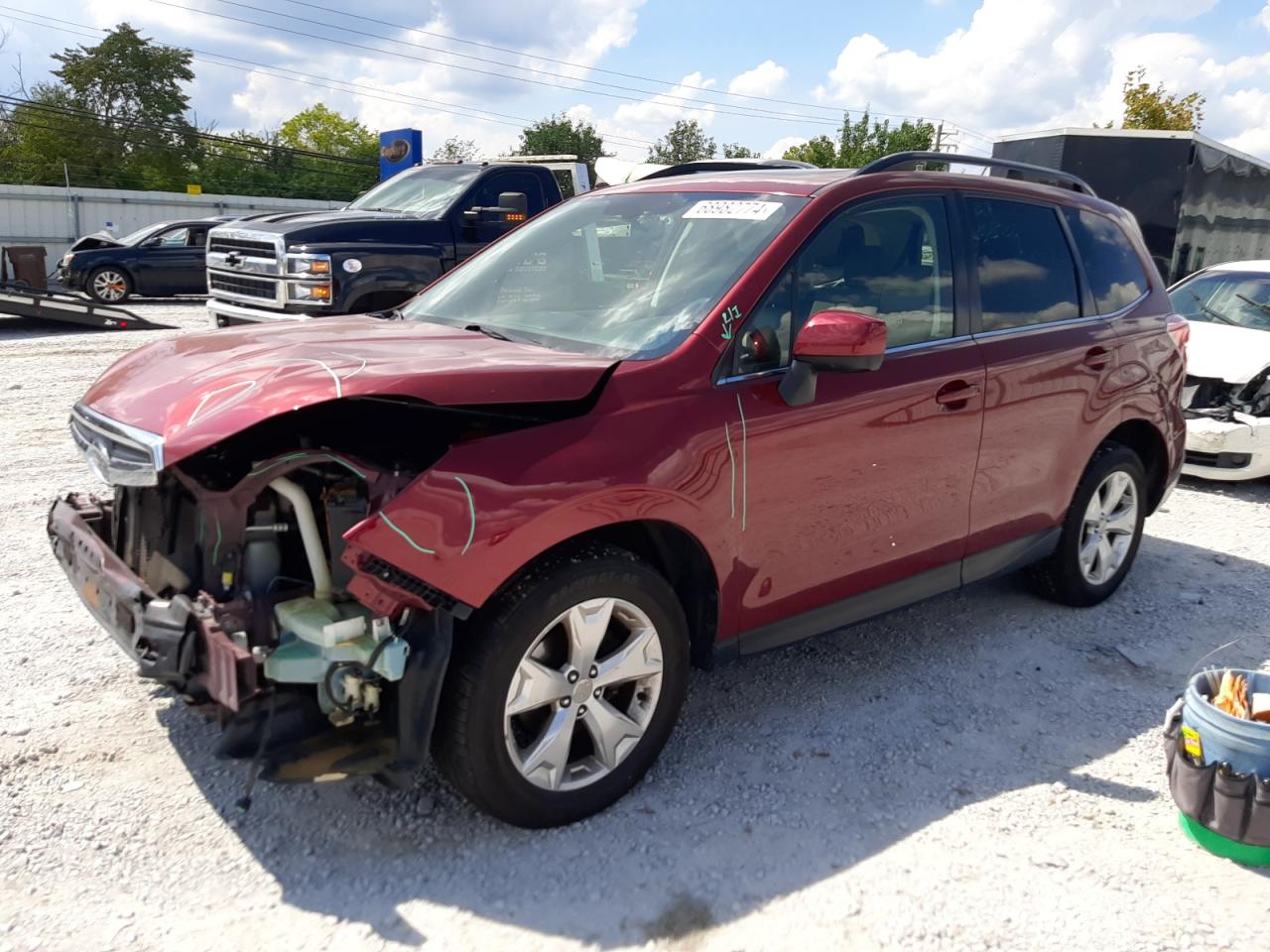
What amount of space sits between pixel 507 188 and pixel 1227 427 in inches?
263

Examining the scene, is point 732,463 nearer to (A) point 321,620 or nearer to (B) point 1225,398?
(A) point 321,620

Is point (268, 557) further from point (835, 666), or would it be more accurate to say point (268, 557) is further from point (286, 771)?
point (835, 666)

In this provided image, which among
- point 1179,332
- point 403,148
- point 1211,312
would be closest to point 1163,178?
point 1211,312

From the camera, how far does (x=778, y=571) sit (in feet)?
11.4

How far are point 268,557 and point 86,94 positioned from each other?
200 ft

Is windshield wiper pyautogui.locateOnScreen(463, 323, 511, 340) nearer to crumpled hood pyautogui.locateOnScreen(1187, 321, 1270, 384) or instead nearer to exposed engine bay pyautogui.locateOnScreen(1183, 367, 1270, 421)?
crumpled hood pyautogui.locateOnScreen(1187, 321, 1270, 384)

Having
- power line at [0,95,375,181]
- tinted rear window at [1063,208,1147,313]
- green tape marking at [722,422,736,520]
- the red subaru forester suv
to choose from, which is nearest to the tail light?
tinted rear window at [1063,208,1147,313]

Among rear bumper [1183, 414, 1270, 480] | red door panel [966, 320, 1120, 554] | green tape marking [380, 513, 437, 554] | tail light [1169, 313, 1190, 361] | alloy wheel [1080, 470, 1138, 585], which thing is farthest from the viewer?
rear bumper [1183, 414, 1270, 480]

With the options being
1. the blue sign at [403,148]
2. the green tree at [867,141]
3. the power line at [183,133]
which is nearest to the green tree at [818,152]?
the green tree at [867,141]

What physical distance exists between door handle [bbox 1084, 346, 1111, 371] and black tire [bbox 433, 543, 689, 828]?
2.54m

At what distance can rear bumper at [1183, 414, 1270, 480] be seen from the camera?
732cm

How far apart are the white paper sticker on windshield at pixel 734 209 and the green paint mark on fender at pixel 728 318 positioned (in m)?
0.47

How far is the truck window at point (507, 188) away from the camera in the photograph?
9.85m

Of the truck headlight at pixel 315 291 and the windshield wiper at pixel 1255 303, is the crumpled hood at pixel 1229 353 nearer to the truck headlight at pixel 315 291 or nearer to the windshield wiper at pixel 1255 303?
the windshield wiper at pixel 1255 303
